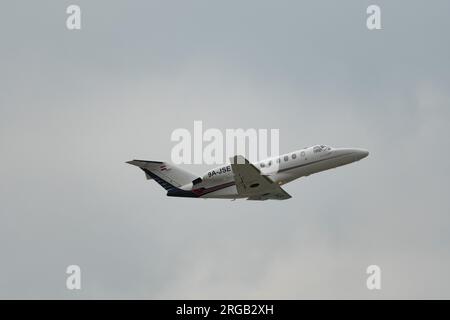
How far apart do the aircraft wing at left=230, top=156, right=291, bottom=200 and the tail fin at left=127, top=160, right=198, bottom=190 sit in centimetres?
715

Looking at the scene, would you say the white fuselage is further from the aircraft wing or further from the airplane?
the aircraft wing

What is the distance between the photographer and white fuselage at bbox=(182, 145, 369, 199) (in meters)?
72.6

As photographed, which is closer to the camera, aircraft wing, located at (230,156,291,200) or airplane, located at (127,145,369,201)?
aircraft wing, located at (230,156,291,200)

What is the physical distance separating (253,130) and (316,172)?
23.4 feet

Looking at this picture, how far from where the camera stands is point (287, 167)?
72500 mm

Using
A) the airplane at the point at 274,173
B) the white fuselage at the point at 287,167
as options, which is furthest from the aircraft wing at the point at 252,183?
the white fuselage at the point at 287,167

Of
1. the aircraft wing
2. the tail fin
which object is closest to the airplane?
the aircraft wing
